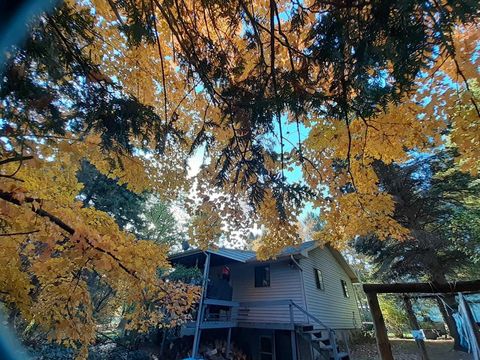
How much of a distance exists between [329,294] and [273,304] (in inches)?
183

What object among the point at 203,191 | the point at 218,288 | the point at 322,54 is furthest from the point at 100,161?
the point at 218,288

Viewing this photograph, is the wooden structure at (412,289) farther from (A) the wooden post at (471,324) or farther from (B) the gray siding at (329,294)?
(B) the gray siding at (329,294)

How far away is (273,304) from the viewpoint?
1002 centimetres

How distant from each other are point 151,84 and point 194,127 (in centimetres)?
→ 103

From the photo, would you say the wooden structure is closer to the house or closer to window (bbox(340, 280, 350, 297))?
the house

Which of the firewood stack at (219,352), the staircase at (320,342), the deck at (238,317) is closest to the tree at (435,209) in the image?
the staircase at (320,342)

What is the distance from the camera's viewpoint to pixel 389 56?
1956 millimetres

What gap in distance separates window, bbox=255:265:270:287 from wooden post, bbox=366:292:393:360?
7.94m

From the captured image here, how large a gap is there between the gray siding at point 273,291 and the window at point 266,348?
0.81 metres

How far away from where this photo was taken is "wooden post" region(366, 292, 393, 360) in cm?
386

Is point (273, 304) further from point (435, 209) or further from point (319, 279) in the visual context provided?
point (435, 209)

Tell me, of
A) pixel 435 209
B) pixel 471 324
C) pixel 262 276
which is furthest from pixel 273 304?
pixel 435 209

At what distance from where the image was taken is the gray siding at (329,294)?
11355 millimetres

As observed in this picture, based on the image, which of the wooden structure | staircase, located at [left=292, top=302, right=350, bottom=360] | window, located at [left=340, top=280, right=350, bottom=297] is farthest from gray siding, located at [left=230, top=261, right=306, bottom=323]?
the wooden structure
